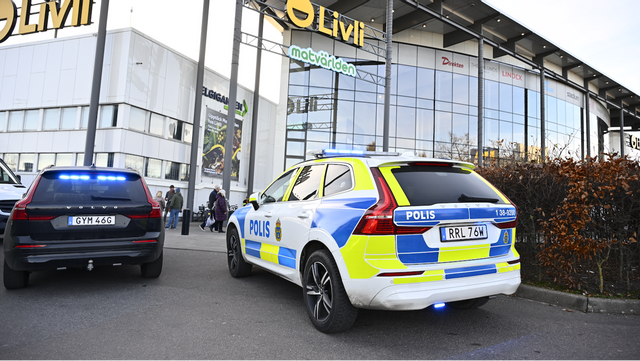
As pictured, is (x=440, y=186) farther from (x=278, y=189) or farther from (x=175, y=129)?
(x=175, y=129)

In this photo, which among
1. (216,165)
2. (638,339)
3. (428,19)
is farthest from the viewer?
(428,19)

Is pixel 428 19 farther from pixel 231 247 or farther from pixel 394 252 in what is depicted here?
pixel 394 252

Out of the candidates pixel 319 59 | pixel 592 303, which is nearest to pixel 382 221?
pixel 592 303

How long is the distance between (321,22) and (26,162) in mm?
16684

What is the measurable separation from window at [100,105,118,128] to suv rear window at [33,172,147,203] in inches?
543

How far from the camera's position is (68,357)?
9.46 ft

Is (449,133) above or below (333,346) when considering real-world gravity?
above

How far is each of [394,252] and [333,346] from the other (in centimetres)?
96

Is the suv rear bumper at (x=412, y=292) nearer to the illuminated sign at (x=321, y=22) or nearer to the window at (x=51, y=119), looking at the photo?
the illuminated sign at (x=321, y=22)

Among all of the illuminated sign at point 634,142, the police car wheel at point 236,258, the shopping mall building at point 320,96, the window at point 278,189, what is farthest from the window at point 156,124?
the illuminated sign at point 634,142

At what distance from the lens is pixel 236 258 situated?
589 cm

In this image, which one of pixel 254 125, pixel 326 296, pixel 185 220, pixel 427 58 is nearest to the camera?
pixel 326 296

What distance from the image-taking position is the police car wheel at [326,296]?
3.29 meters

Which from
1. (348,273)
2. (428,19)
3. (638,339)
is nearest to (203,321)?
(348,273)
